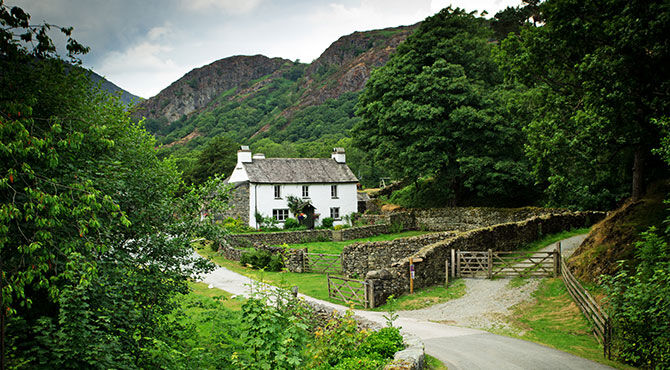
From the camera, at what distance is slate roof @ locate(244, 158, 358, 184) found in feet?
142

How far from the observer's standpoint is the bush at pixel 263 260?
25.6m

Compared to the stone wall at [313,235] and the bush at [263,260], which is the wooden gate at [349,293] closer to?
the bush at [263,260]

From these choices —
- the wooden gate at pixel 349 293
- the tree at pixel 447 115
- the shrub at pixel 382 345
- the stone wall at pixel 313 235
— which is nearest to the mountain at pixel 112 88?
the shrub at pixel 382 345

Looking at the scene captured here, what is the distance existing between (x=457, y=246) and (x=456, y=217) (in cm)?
1461

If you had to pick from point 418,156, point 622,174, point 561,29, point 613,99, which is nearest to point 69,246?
point 613,99

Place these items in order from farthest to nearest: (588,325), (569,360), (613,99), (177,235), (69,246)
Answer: (613,99), (588,325), (177,235), (569,360), (69,246)

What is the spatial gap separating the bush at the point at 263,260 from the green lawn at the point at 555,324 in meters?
14.4

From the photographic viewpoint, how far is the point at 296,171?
4553 centimetres

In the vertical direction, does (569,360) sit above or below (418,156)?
below

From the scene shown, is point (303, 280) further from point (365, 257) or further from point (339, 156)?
point (339, 156)

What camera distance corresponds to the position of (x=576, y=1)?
611 inches

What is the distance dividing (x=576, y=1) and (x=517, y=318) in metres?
12.3

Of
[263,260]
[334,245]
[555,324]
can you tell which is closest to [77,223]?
[555,324]

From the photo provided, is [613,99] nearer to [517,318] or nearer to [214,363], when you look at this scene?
[517,318]
